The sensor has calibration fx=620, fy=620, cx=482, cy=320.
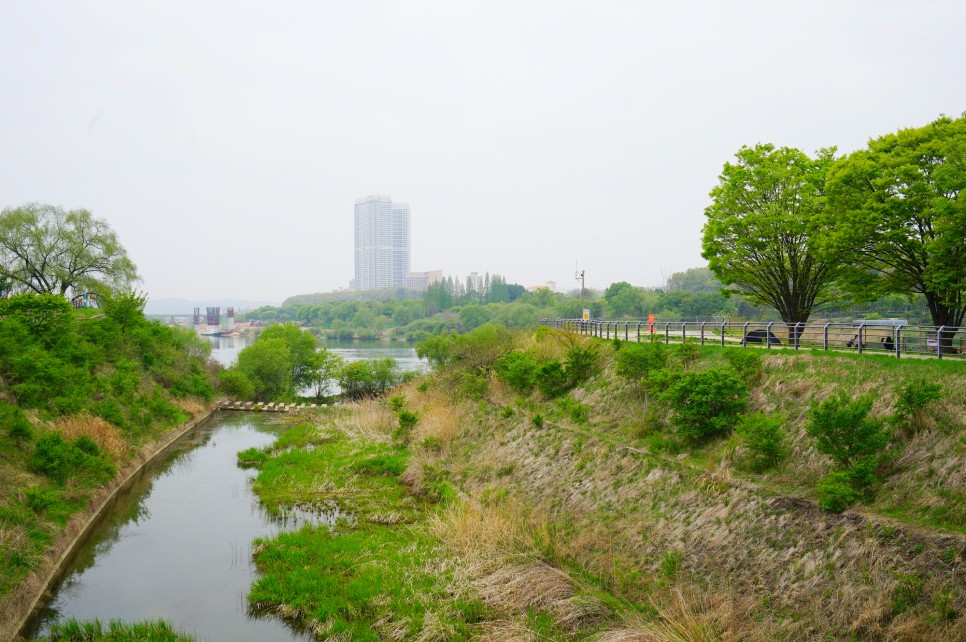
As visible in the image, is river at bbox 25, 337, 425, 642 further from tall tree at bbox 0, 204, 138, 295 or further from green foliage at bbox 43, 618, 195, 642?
tall tree at bbox 0, 204, 138, 295

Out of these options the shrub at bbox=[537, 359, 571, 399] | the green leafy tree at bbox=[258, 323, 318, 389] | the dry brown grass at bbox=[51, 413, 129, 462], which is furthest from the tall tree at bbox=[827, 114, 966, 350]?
the green leafy tree at bbox=[258, 323, 318, 389]

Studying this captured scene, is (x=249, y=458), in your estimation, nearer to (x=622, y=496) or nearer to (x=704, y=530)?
(x=622, y=496)

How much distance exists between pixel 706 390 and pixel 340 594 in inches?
396

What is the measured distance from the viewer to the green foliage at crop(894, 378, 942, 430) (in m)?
11.7

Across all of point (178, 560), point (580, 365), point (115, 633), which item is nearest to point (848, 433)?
point (580, 365)

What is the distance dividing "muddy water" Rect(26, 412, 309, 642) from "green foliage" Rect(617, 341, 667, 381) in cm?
1172

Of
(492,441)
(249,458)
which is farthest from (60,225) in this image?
(492,441)

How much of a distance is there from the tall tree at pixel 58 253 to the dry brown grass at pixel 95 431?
84.8ft

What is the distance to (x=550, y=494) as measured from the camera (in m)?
17.8

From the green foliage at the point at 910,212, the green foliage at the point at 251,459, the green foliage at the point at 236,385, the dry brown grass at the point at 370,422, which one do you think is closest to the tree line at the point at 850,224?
the green foliage at the point at 910,212

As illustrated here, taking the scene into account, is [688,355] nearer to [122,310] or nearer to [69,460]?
[69,460]

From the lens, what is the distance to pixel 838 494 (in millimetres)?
10898

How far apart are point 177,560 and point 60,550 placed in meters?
3.04

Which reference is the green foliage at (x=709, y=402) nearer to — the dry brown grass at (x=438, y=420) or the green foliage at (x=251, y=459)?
the dry brown grass at (x=438, y=420)
